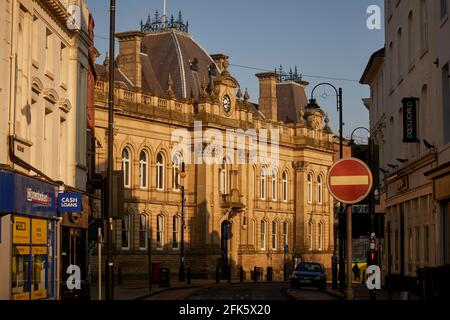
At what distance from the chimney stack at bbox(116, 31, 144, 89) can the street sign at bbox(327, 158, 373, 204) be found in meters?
62.5

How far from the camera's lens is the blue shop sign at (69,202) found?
2766 cm

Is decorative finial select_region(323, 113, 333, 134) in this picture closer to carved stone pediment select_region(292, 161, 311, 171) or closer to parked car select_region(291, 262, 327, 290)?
carved stone pediment select_region(292, 161, 311, 171)

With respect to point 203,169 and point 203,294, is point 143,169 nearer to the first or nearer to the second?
point 203,169

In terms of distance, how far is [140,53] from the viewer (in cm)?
8044

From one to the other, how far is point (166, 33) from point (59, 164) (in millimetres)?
56733

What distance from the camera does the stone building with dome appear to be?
7169cm

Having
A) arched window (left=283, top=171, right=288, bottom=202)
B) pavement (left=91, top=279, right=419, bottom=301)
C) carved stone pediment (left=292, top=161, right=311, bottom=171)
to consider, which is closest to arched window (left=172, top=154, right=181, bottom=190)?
arched window (left=283, top=171, right=288, bottom=202)

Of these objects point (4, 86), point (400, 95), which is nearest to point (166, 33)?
point (400, 95)

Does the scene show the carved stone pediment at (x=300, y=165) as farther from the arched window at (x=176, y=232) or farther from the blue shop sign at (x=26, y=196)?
the blue shop sign at (x=26, y=196)

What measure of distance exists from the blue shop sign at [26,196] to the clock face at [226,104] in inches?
2169

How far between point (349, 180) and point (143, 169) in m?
60.8

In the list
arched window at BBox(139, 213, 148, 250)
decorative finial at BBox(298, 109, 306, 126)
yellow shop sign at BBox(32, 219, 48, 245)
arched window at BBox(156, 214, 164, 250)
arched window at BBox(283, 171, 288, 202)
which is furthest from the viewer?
decorative finial at BBox(298, 109, 306, 126)
